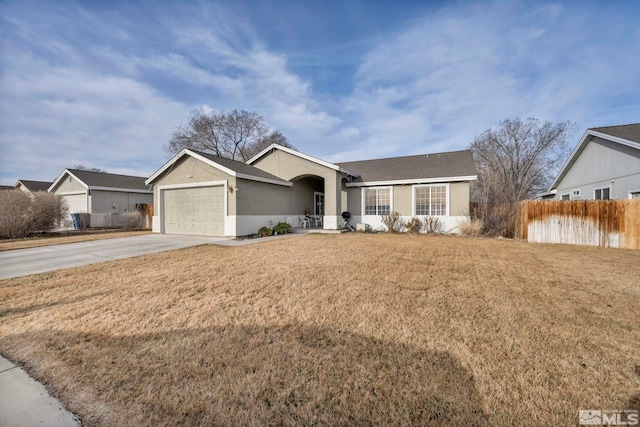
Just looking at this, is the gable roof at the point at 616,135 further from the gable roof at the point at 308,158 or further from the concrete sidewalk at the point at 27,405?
the concrete sidewalk at the point at 27,405

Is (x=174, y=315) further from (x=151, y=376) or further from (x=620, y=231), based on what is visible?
(x=620, y=231)

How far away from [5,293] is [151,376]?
4928mm

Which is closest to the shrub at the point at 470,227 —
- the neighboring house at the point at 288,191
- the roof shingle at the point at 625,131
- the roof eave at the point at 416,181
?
the neighboring house at the point at 288,191

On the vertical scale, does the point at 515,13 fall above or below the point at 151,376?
above

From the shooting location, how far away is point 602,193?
13609 mm

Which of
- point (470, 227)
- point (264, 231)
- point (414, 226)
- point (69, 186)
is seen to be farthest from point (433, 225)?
point (69, 186)

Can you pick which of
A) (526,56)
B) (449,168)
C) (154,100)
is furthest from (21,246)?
(526,56)

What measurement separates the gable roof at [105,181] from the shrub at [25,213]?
19.1ft

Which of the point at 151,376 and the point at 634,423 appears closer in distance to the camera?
→ the point at 634,423

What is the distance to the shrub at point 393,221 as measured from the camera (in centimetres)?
1538

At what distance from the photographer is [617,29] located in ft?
31.5

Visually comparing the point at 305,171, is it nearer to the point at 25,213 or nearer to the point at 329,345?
the point at 329,345

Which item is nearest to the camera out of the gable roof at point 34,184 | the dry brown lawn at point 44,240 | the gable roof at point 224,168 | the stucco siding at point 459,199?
the dry brown lawn at point 44,240

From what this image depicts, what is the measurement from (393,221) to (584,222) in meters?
8.10
